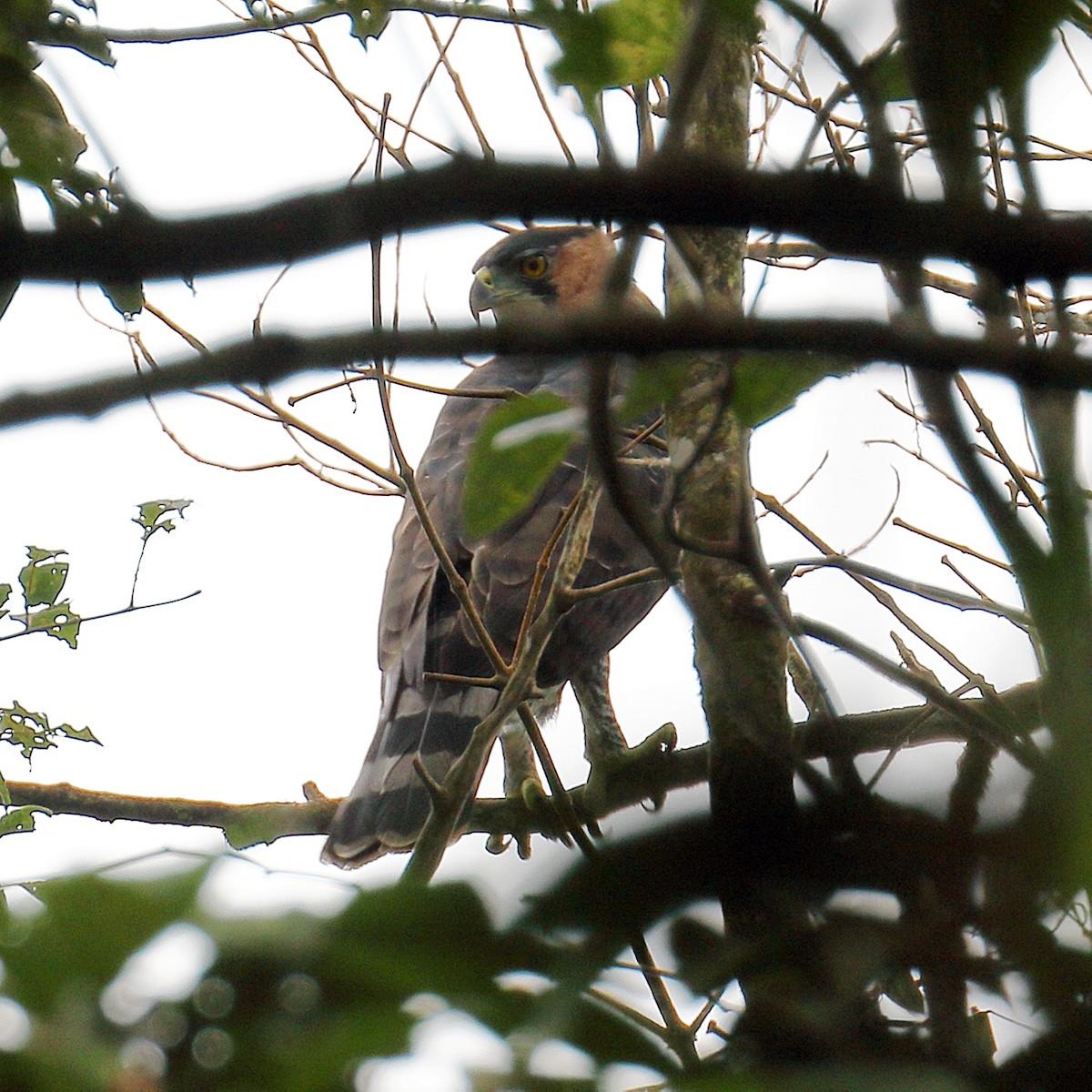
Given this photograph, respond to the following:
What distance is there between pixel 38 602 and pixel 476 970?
2938 mm

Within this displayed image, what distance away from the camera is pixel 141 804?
3.36 meters

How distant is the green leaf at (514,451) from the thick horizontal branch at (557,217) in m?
0.29

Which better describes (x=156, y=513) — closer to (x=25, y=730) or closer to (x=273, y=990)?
(x=25, y=730)

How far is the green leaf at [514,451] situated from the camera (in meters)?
0.75

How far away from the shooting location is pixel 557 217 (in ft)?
1.51

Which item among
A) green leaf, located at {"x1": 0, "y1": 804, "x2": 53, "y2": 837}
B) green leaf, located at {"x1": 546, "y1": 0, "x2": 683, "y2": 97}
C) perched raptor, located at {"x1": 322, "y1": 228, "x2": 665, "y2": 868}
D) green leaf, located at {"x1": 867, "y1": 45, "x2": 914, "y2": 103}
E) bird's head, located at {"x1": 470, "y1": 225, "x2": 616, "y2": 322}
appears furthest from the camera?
bird's head, located at {"x1": 470, "y1": 225, "x2": 616, "y2": 322}

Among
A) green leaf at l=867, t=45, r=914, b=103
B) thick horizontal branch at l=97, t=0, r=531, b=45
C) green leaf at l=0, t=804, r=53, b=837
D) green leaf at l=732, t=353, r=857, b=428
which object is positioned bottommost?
green leaf at l=0, t=804, r=53, b=837

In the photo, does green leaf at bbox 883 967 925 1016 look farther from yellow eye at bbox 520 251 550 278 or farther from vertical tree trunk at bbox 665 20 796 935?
yellow eye at bbox 520 251 550 278

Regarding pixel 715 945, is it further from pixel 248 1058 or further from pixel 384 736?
pixel 384 736

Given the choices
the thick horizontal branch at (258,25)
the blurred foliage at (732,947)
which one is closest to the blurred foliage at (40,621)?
the thick horizontal branch at (258,25)

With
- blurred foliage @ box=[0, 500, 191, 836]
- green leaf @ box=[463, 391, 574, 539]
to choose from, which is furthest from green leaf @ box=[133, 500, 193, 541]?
green leaf @ box=[463, 391, 574, 539]

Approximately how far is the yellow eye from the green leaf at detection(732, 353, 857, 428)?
5134 millimetres

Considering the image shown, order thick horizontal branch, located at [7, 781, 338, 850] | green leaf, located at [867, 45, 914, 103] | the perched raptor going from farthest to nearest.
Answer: the perched raptor → thick horizontal branch, located at [7, 781, 338, 850] → green leaf, located at [867, 45, 914, 103]

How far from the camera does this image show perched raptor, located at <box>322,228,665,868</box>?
3.39 m
